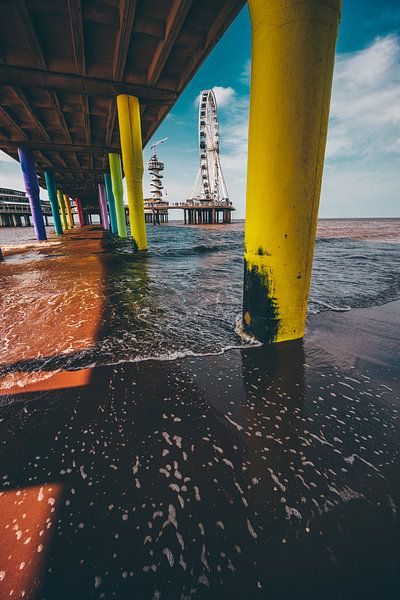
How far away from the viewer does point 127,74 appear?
25.8 feet

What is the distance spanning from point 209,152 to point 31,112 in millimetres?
50653

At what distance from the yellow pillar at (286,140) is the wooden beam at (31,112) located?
10.4m

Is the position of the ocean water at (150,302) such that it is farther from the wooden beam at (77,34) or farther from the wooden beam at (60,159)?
the wooden beam at (60,159)

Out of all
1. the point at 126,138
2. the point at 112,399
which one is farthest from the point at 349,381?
the point at 126,138

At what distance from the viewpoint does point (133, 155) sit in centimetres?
915

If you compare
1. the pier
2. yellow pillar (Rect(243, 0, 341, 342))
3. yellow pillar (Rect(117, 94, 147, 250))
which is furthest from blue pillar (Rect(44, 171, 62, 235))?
yellow pillar (Rect(243, 0, 341, 342))

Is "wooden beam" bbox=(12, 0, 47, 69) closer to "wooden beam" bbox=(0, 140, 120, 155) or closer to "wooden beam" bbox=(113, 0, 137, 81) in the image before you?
"wooden beam" bbox=(113, 0, 137, 81)

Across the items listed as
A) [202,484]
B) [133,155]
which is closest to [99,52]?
[133,155]

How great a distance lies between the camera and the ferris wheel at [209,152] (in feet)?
169

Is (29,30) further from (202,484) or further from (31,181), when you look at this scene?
(31,181)

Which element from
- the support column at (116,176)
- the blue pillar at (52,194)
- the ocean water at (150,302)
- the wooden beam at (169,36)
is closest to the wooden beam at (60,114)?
the support column at (116,176)

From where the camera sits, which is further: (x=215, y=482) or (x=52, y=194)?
(x=52, y=194)

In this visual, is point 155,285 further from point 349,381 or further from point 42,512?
point 42,512

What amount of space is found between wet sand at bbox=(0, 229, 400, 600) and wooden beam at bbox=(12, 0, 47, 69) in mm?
7709
